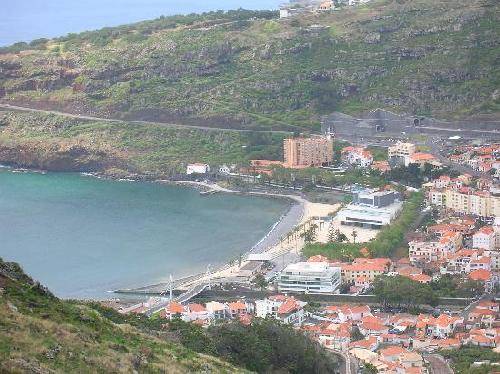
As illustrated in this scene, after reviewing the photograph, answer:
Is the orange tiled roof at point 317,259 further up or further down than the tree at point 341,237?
further down

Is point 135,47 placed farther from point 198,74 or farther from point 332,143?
point 332,143

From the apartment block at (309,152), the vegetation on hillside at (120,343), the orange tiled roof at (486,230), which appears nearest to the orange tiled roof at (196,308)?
the vegetation on hillside at (120,343)

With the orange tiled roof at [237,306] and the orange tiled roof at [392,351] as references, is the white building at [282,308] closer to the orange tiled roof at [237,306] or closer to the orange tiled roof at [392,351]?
the orange tiled roof at [237,306]

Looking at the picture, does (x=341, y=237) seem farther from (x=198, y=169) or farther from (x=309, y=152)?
(x=198, y=169)

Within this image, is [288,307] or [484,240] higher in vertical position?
[484,240]

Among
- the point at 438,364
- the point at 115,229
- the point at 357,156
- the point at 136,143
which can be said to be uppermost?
the point at 136,143

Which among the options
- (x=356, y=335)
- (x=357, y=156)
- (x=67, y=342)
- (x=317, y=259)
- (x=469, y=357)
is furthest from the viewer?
(x=357, y=156)

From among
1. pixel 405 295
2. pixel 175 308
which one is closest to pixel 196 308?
pixel 175 308
